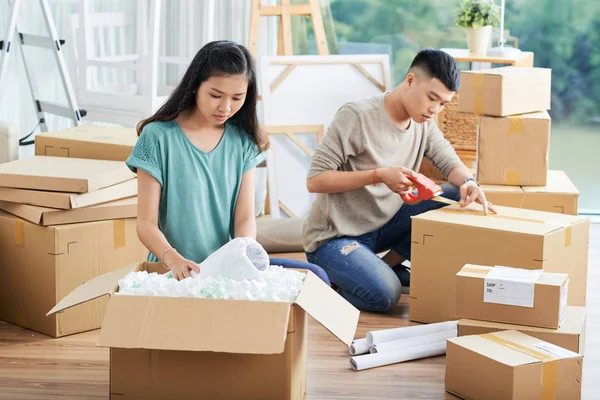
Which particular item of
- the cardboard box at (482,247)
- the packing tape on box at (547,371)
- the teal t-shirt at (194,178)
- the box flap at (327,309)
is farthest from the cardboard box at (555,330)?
the teal t-shirt at (194,178)

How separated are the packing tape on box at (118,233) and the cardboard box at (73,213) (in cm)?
2

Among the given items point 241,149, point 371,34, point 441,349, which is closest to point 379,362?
point 441,349

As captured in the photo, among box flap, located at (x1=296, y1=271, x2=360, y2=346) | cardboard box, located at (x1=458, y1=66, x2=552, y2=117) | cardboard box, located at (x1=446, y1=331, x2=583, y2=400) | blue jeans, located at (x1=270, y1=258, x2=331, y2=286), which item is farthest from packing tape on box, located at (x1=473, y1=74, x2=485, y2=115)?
box flap, located at (x1=296, y1=271, x2=360, y2=346)

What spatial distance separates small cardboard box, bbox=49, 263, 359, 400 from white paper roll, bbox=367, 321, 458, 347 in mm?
425

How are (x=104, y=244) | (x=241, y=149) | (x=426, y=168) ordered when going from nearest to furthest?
1. (x=241, y=149)
2. (x=104, y=244)
3. (x=426, y=168)

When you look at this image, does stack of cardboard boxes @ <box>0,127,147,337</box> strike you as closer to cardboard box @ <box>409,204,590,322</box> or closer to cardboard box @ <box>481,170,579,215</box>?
cardboard box @ <box>409,204,590,322</box>

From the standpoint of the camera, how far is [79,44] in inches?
156

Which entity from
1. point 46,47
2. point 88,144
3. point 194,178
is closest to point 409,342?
point 194,178

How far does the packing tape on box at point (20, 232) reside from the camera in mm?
2832

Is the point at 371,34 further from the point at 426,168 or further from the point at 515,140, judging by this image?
the point at 515,140

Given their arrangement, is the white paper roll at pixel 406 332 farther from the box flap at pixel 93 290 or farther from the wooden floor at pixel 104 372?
the box flap at pixel 93 290

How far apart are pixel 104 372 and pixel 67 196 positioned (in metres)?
0.57

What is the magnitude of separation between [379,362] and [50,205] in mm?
1091

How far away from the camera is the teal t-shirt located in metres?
2.38
